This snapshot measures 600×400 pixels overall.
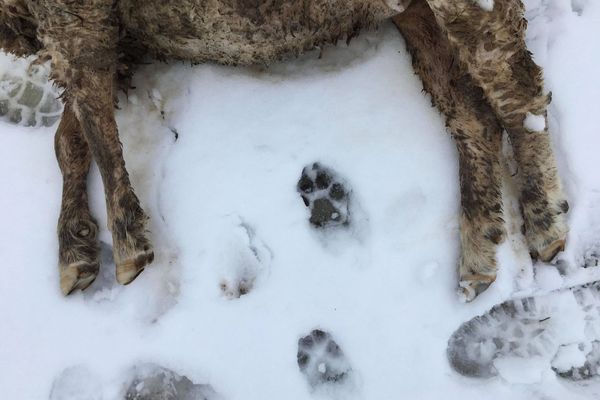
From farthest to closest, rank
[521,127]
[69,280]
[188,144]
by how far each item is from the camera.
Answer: [188,144] → [69,280] → [521,127]

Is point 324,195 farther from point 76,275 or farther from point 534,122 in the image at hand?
point 76,275

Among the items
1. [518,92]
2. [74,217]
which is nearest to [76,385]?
[74,217]

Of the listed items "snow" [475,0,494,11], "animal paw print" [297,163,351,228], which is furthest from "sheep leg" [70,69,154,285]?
"snow" [475,0,494,11]

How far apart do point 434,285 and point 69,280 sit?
1.36 meters

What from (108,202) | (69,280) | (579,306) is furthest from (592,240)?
(69,280)

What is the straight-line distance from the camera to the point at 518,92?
2182 mm

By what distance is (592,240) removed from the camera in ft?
7.66

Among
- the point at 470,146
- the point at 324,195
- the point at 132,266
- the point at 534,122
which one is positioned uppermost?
the point at 534,122

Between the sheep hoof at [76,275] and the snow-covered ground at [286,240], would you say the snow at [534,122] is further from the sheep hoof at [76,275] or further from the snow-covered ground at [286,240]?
the sheep hoof at [76,275]

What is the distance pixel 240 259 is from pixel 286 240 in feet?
0.62

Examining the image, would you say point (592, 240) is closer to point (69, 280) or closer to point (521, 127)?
point (521, 127)

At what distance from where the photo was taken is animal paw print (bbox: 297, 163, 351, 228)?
2441 millimetres

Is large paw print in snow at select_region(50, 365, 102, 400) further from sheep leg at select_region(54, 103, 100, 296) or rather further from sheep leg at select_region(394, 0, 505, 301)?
sheep leg at select_region(394, 0, 505, 301)

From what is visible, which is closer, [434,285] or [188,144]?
[434,285]
